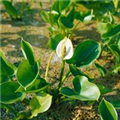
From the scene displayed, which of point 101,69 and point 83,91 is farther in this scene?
point 101,69

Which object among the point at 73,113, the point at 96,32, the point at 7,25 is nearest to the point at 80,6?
the point at 96,32

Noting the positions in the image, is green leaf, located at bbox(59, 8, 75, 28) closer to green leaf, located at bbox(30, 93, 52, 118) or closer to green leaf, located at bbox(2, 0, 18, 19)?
green leaf, located at bbox(2, 0, 18, 19)

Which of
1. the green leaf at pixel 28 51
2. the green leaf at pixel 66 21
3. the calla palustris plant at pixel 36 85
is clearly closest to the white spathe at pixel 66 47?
the calla palustris plant at pixel 36 85

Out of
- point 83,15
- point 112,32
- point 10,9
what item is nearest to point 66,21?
point 83,15

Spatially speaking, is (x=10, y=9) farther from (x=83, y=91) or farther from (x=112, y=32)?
(x=83, y=91)

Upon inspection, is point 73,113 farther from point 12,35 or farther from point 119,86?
point 12,35

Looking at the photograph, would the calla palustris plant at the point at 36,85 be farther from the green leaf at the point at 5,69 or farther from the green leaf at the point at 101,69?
the green leaf at the point at 101,69
